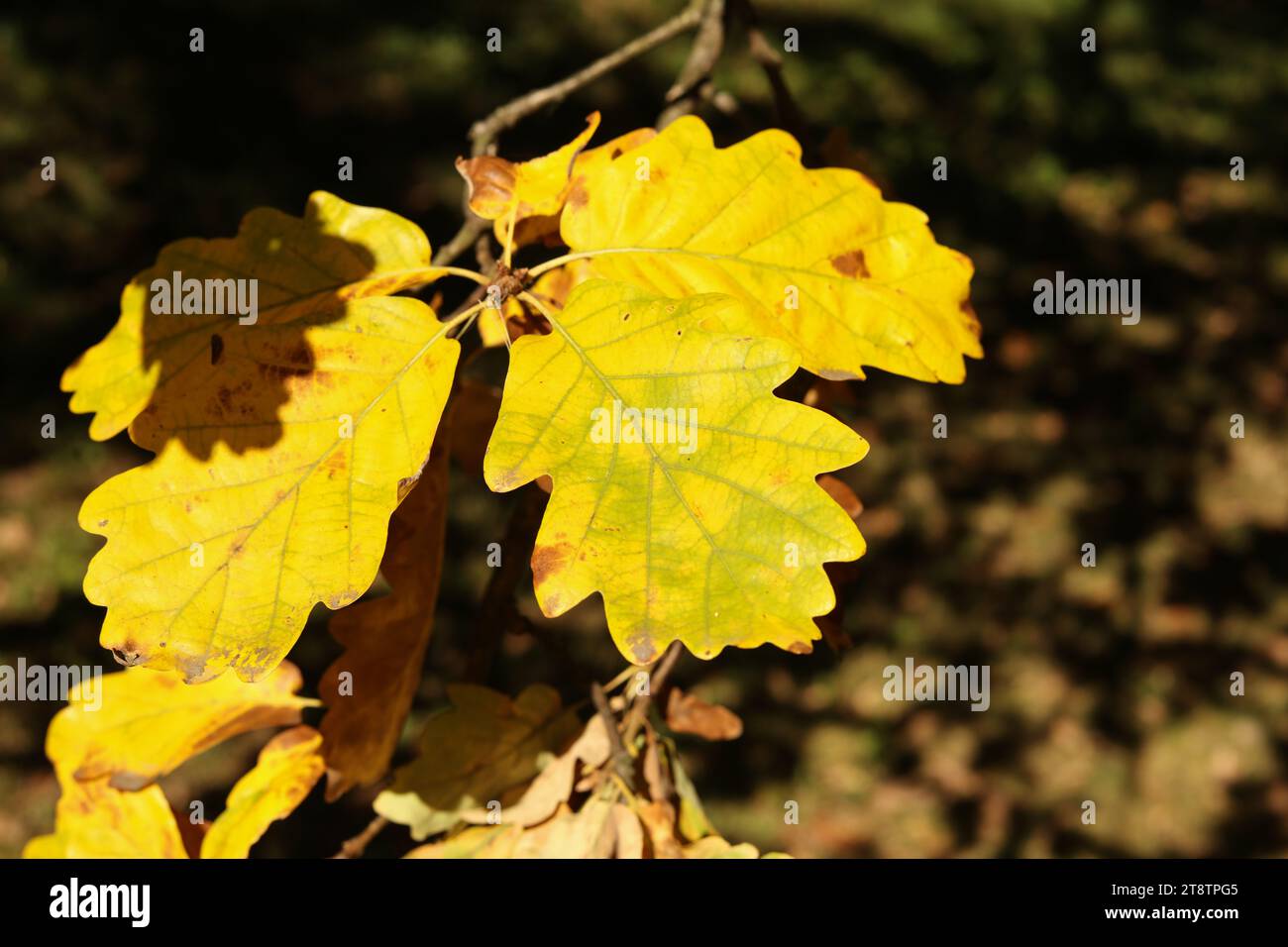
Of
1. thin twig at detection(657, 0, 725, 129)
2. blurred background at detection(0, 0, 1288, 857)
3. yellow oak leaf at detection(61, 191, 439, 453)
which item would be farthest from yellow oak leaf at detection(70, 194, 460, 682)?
blurred background at detection(0, 0, 1288, 857)

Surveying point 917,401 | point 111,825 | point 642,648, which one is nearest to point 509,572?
point 642,648

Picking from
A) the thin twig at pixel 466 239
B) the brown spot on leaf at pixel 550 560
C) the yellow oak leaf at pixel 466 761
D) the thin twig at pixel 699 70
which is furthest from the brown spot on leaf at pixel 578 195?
the yellow oak leaf at pixel 466 761

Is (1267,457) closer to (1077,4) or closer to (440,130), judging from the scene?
(1077,4)

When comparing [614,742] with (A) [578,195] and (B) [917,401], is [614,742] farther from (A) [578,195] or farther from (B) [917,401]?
(B) [917,401]

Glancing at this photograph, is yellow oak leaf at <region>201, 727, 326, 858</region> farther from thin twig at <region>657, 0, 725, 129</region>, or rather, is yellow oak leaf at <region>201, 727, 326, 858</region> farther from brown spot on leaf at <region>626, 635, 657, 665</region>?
thin twig at <region>657, 0, 725, 129</region>

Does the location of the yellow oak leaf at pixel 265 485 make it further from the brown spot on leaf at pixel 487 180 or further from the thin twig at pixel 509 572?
the thin twig at pixel 509 572
